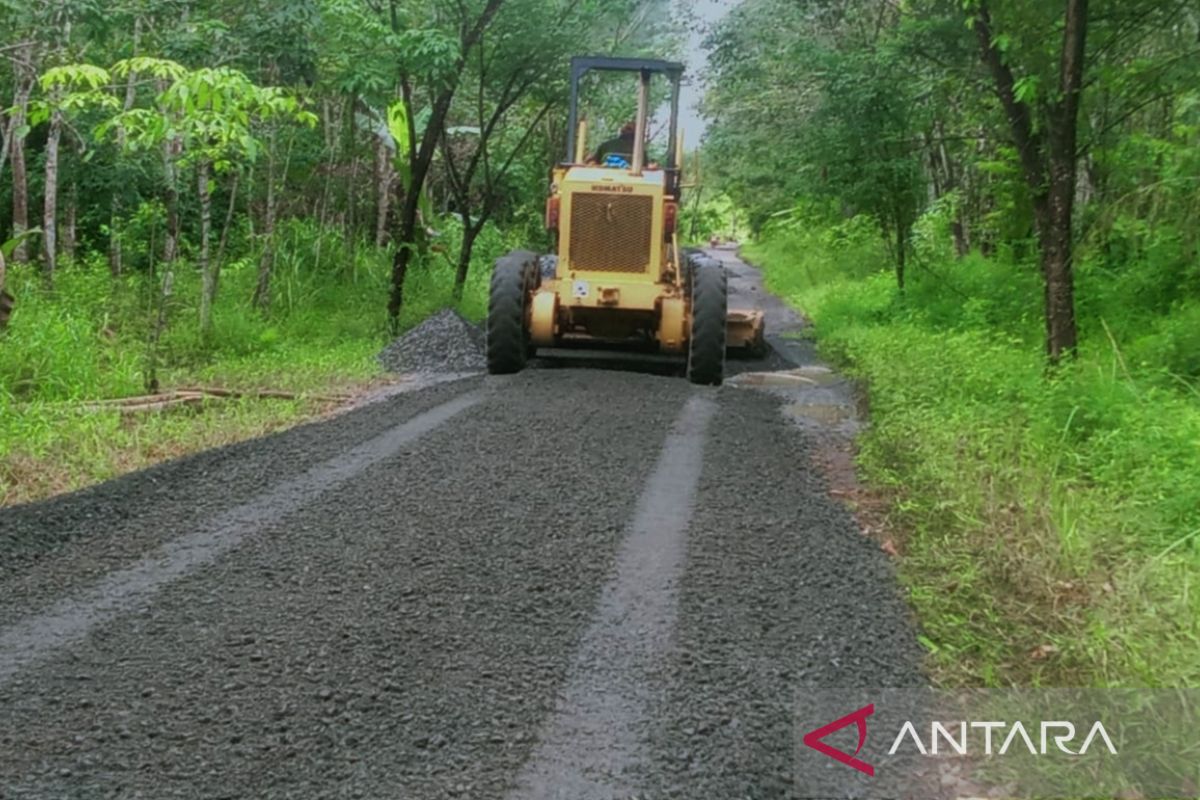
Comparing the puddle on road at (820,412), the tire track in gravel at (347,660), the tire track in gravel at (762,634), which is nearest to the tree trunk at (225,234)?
the puddle on road at (820,412)

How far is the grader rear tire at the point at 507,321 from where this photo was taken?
417 inches

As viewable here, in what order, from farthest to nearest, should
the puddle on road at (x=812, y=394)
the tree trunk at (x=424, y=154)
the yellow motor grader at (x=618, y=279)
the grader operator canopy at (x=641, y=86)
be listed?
the tree trunk at (x=424, y=154) < the grader operator canopy at (x=641, y=86) < the yellow motor grader at (x=618, y=279) < the puddle on road at (x=812, y=394)

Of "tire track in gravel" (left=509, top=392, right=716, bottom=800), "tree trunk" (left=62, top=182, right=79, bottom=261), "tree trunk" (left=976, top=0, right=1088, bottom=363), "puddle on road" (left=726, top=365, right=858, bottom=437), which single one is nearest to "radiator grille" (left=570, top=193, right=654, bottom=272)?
"puddle on road" (left=726, top=365, right=858, bottom=437)

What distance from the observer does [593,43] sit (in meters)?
16.3

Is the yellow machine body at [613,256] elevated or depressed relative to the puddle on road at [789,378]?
elevated

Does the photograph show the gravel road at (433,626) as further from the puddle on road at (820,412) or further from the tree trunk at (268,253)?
the tree trunk at (268,253)

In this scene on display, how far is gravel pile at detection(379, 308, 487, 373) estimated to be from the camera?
468 inches

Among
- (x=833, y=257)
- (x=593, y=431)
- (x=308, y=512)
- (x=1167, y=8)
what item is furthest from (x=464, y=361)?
(x=833, y=257)

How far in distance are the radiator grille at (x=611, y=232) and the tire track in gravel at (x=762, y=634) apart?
4548mm

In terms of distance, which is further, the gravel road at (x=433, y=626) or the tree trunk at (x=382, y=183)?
the tree trunk at (x=382, y=183)

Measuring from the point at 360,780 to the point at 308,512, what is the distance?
2794mm

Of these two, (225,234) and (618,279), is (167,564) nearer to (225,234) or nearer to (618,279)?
(618,279)

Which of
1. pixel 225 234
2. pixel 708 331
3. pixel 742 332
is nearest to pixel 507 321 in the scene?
pixel 708 331

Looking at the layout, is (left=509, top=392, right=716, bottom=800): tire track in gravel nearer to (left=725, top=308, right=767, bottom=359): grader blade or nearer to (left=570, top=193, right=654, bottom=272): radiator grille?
(left=570, top=193, right=654, bottom=272): radiator grille
